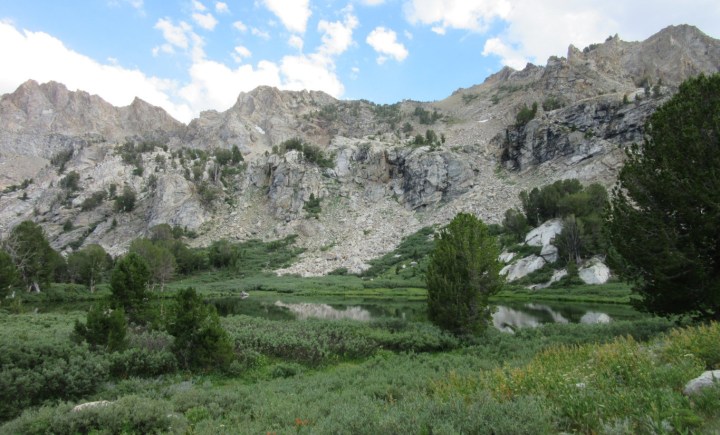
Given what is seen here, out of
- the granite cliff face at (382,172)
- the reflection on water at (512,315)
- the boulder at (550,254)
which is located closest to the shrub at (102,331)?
the reflection on water at (512,315)

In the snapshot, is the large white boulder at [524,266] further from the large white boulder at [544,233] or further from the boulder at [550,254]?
the large white boulder at [544,233]

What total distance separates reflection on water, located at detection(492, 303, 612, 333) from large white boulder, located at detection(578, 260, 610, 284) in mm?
14083

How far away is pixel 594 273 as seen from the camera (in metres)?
58.1

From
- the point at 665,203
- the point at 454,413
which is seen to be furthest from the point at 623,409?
the point at 665,203

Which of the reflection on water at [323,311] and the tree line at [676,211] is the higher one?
the tree line at [676,211]

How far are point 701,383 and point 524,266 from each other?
65161 millimetres

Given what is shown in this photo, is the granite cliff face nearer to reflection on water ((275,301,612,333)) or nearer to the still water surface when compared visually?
the still water surface

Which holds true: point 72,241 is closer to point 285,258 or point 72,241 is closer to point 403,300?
point 285,258

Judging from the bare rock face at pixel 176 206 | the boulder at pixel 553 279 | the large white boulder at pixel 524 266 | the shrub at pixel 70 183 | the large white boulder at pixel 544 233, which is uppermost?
the shrub at pixel 70 183

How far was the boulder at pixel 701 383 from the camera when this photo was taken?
605 centimetres

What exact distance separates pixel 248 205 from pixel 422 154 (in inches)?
2301

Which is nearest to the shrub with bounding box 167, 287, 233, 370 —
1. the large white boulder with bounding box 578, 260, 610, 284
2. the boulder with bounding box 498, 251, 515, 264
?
the large white boulder with bounding box 578, 260, 610, 284

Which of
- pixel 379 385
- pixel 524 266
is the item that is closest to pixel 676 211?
pixel 379 385

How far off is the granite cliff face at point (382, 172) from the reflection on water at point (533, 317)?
46.8 metres
